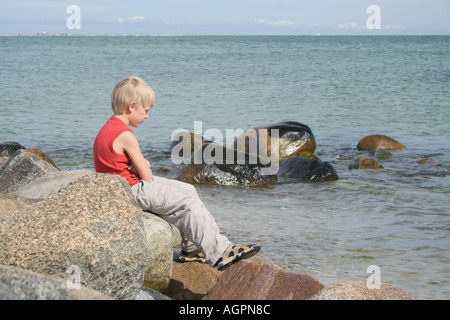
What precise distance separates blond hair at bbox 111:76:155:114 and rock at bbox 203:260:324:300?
148 centimetres

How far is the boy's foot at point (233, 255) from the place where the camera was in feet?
13.8

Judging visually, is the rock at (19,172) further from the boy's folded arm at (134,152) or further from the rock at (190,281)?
the boy's folded arm at (134,152)

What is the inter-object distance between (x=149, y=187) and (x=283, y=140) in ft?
24.2

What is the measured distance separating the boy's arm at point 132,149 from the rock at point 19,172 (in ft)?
9.97

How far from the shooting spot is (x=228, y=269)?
418 centimetres

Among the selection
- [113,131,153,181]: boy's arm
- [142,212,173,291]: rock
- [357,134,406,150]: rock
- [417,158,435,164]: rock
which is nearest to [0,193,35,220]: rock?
[113,131,153,181]: boy's arm

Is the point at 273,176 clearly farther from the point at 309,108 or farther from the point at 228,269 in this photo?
the point at 309,108

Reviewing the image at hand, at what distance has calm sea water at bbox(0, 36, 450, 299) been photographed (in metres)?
6.03

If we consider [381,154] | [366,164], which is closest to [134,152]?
[366,164]

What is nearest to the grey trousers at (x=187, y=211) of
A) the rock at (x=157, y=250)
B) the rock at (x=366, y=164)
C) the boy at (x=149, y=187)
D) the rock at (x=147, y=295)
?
the boy at (x=149, y=187)

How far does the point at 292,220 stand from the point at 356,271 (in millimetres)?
1862

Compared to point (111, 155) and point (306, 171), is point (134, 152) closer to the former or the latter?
point (111, 155)

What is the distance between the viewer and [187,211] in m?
4.31
